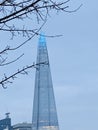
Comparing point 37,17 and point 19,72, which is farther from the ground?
point 37,17

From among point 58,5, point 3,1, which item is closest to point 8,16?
point 3,1

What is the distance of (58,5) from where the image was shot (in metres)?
6.77

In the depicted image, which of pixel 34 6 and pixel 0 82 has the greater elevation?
pixel 34 6

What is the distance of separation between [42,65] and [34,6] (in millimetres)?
747

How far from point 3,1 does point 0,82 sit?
89 cm

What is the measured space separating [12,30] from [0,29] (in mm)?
292

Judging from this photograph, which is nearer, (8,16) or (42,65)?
(8,16)

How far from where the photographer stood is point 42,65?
702 centimetres

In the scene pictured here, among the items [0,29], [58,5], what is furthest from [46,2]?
[0,29]

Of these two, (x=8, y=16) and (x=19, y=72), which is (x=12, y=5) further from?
(x=19, y=72)

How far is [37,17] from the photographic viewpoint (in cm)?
689

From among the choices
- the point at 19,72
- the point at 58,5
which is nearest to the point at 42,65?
the point at 19,72

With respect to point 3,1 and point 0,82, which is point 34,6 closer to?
point 3,1

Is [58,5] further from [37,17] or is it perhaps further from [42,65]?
[42,65]
